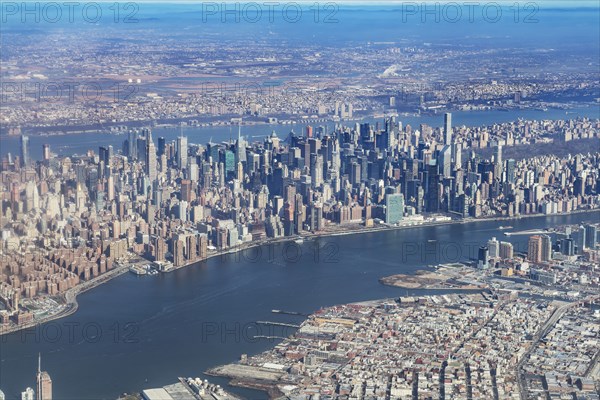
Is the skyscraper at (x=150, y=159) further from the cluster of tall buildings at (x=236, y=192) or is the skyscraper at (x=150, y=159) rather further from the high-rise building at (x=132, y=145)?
the high-rise building at (x=132, y=145)

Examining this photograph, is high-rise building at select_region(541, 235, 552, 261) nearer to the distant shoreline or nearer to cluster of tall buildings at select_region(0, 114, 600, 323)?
cluster of tall buildings at select_region(0, 114, 600, 323)

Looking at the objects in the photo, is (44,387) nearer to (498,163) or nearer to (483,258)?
(483,258)

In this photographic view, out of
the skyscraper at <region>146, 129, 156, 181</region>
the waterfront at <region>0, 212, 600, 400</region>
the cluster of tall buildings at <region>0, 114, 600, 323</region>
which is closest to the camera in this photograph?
the waterfront at <region>0, 212, 600, 400</region>

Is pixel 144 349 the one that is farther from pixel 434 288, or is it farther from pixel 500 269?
pixel 500 269

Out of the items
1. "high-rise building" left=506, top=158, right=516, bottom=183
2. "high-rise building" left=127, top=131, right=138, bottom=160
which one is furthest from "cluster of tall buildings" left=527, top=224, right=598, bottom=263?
"high-rise building" left=127, top=131, right=138, bottom=160

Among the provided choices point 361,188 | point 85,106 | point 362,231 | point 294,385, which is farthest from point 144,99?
point 294,385

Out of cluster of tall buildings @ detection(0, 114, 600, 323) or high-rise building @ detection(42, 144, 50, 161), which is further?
high-rise building @ detection(42, 144, 50, 161)
